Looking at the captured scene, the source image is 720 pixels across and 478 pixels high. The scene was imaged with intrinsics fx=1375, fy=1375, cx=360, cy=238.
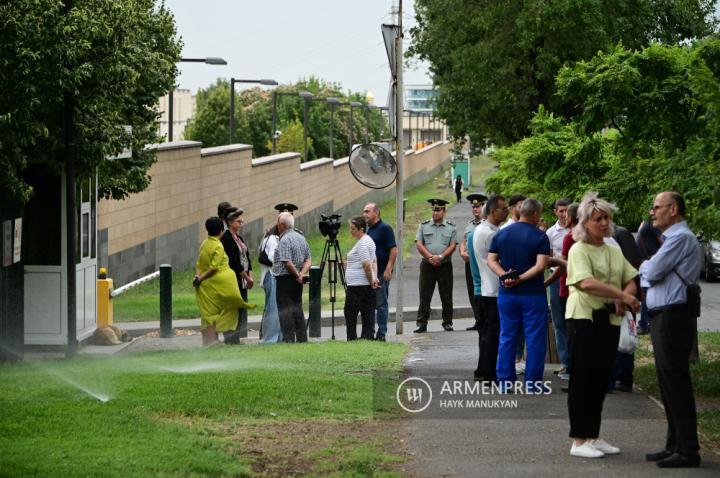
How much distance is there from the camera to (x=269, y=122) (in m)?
97.0

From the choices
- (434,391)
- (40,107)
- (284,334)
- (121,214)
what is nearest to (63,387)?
(434,391)

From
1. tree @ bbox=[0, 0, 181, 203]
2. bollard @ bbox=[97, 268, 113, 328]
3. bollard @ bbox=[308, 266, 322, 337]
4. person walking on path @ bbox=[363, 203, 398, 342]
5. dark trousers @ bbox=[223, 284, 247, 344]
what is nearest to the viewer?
tree @ bbox=[0, 0, 181, 203]

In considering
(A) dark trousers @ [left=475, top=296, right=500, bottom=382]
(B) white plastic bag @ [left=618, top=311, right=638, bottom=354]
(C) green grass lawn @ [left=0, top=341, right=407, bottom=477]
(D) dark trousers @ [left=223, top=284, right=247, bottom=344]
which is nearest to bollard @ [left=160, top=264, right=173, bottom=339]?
(D) dark trousers @ [left=223, top=284, right=247, bottom=344]

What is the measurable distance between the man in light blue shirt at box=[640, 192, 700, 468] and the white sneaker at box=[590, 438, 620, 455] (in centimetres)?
24

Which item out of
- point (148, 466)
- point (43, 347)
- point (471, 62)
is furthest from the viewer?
point (471, 62)

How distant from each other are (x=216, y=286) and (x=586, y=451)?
7.93 meters

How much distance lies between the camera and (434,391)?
39.9 feet

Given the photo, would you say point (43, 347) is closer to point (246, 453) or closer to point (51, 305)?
point (51, 305)

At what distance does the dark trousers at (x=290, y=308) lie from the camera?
55.0 feet

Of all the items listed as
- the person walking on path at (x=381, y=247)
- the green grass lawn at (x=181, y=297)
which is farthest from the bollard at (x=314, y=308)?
the green grass lawn at (x=181, y=297)

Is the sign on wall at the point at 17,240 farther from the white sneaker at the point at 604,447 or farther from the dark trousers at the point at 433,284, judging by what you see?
the white sneaker at the point at 604,447

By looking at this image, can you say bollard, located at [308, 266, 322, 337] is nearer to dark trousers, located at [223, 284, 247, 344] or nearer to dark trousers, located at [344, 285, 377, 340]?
dark trousers, located at [223, 284, 247, 344]

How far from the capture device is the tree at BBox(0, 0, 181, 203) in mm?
14766

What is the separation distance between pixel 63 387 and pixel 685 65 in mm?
6683
